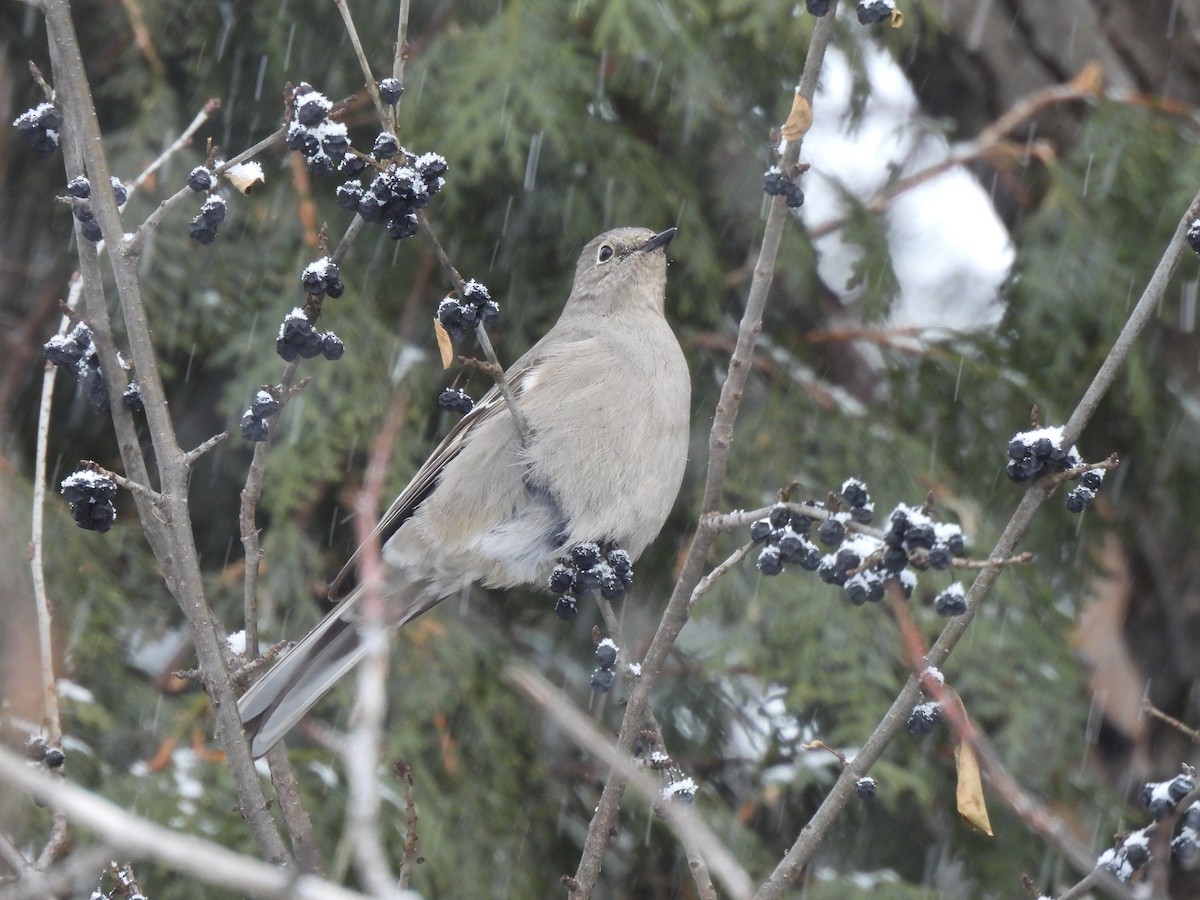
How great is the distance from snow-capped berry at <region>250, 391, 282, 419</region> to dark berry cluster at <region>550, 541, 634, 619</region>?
3.28 feet

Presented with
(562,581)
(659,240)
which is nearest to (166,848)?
(562,581)

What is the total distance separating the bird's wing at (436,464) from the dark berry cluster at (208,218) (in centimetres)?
135

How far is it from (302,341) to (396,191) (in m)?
0.32

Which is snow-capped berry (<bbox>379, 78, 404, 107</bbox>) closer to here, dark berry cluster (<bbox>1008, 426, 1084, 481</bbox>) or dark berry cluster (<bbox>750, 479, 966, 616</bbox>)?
dark berry cluster (<bbox>750, 479, 966, 616</bbox>)

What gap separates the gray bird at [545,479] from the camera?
3781mm

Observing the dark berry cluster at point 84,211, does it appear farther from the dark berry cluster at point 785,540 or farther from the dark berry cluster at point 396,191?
the dark berry cluster at point 785,540

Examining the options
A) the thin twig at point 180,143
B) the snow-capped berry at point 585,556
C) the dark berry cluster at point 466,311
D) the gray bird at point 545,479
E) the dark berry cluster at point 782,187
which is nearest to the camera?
the dark berry cluster at point 782,187

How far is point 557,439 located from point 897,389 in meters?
1.47

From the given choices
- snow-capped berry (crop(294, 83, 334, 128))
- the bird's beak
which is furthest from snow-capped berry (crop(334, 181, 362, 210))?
the bird's beak

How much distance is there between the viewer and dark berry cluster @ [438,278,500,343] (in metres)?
2.71

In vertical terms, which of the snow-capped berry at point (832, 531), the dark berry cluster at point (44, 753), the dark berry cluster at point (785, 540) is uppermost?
the dark berry cluster at point (785, 540)

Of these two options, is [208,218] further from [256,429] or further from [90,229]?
[256,429]

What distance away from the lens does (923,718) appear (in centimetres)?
243

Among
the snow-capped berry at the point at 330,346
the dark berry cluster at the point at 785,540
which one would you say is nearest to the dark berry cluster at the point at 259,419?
the snow-capped berry at the point at 330,346
